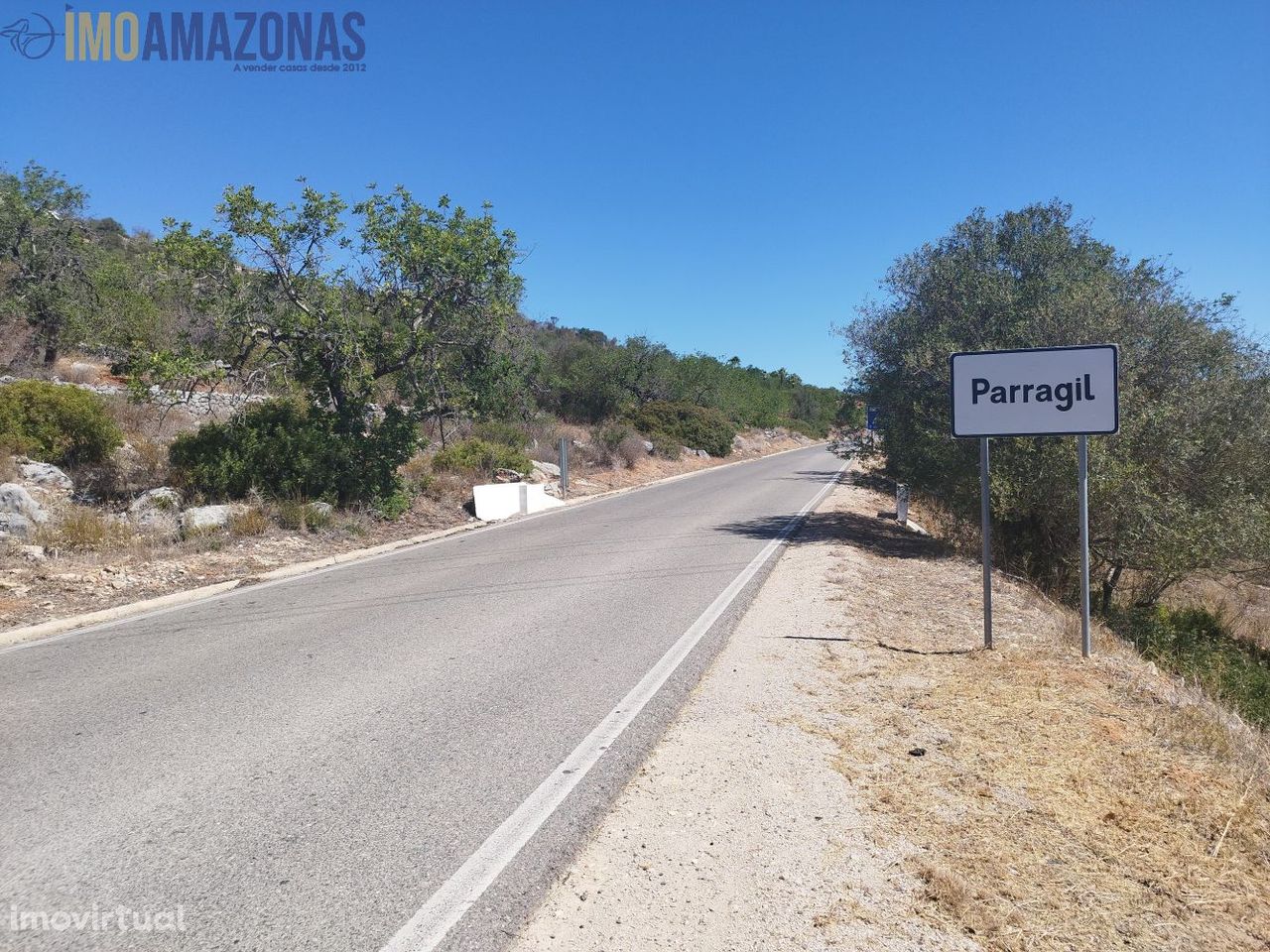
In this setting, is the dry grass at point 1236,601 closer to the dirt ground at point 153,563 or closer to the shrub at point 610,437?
the dirt ground at point 153,563

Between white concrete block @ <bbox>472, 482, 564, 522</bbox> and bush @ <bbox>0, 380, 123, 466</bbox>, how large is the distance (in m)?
6.98

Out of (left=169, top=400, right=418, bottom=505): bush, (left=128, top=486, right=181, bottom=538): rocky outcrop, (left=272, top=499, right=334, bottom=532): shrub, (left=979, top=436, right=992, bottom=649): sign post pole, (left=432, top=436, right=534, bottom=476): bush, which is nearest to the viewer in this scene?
(left=979, top=436, right=992, bottom=649): sign post pole

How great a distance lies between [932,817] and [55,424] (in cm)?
1615

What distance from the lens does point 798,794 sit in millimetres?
4031

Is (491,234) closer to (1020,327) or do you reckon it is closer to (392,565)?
(392,565)

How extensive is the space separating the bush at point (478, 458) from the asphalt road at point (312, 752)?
10.6m

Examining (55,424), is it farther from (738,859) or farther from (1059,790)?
(1059,790)

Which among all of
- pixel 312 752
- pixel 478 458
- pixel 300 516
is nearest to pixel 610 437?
pixel 478 458

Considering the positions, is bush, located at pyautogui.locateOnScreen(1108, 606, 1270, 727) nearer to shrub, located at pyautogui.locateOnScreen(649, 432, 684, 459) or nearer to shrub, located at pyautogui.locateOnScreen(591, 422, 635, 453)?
shrub, located at pyautogui.locateOnScreen(591, 422, 635, 453)

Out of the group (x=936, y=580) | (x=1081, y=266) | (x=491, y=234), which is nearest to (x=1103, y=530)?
(x=936, y=580)

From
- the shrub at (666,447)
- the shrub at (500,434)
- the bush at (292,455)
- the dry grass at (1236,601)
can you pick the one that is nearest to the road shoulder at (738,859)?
the bush at (292,455)

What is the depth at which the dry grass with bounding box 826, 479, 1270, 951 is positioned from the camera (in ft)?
9.94

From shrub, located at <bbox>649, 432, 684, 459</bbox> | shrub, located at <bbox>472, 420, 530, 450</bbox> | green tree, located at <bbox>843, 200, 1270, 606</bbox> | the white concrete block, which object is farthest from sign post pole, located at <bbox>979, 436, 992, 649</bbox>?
shrub, located at <bbox>649, 432, 684, 459</bbox>

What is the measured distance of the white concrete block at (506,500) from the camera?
17411 millimetres
